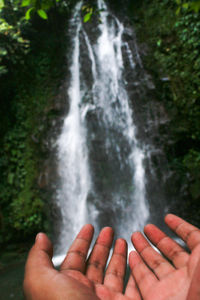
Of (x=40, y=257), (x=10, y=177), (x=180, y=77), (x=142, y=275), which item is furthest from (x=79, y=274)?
(x=180, y=77)

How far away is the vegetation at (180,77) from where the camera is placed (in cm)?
468

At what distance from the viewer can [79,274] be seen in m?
1.39

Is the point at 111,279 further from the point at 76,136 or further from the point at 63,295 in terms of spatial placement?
the point at 76,136

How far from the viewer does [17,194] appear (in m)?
5.24

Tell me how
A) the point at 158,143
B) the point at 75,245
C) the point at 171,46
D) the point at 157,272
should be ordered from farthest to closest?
the point at 171,46, the point at 158,143, the point at 75,245, the point at 157,272

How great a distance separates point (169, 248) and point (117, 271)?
0.44 m

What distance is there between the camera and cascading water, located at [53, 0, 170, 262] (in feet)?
15.3

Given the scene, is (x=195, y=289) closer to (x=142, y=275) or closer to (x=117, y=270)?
(x=142, y=275)

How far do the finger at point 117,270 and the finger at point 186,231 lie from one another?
17.5 inches

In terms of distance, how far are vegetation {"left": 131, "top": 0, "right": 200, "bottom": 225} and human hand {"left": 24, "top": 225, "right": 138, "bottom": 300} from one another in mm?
3458

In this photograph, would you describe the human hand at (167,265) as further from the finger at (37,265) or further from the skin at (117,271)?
the finger at (37,265)

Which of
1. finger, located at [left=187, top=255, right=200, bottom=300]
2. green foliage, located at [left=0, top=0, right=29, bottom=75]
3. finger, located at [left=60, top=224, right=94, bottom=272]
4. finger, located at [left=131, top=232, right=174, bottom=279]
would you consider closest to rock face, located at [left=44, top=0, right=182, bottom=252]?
green foliage, located at [left=0, top=0, right=29, bottom=75]

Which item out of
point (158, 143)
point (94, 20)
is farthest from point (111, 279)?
point (94, 20)

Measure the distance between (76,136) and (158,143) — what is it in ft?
6.94
